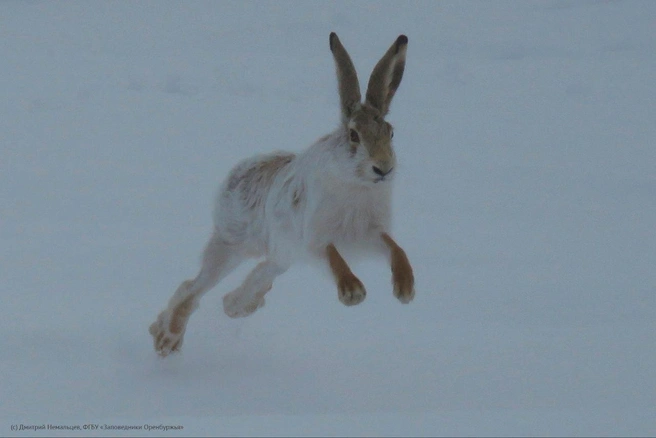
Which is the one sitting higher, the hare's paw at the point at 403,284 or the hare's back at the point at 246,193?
the hare's back at the point at 246,193

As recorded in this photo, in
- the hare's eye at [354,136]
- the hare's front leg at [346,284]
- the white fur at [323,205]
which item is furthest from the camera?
the white fur at [323,205]

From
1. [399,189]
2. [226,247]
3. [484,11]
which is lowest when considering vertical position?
[226,247]

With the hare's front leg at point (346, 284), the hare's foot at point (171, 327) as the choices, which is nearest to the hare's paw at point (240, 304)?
the hare's foot at point (171, 327)

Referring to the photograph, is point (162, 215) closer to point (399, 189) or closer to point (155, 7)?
point (399, 189)

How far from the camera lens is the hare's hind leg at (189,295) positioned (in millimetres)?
5781

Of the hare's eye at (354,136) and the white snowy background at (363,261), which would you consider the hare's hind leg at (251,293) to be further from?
the hare's eye at (354,136)

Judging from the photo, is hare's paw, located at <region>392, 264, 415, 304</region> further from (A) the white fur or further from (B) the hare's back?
(B) the hare's back

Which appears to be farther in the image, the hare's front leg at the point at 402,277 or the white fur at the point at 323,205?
the white fur at the point at 323,205

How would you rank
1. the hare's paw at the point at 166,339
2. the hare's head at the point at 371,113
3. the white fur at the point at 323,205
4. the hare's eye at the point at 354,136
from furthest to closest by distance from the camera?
the hare's paw at the point at 166,339 → the white fur at the point at 323,205 → the hare's eye at the point at 354,136 → the hare's head at the point at 371,113

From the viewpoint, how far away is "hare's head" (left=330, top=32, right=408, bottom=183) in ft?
15.2

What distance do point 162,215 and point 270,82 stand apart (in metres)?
4.58

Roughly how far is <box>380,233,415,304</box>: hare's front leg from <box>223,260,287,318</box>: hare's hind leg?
1331 millimetres

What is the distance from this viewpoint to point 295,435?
3887 mm

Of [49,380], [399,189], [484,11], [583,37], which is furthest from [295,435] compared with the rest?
[484,11]
